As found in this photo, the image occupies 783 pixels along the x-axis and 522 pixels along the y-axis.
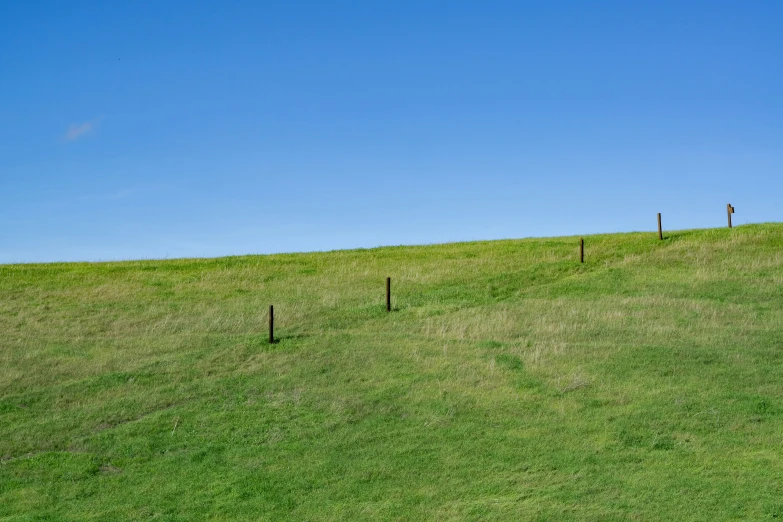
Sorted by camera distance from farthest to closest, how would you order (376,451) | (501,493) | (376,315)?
(376,315) → (376,451) → (501,493)

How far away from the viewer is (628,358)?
25.8 m

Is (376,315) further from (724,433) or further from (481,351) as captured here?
(724,433)

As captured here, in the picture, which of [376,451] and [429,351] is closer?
[376,451]

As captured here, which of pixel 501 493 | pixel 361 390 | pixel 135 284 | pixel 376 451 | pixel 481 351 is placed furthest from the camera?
pixel 135 284

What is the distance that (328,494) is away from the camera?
682 inches

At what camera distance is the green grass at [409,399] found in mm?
16938

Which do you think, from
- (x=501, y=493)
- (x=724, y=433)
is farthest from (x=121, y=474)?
(x=724, y=433)

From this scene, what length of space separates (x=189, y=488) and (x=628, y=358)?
50.5 feet

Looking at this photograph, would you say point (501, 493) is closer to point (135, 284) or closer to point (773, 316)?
point (773, 316)

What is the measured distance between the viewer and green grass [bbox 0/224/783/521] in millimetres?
16938

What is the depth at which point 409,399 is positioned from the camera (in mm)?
23266

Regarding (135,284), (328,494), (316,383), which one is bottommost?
(328,494)

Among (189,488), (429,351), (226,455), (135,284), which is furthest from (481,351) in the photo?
(135,284)

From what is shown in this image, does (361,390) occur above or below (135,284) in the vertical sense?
below
